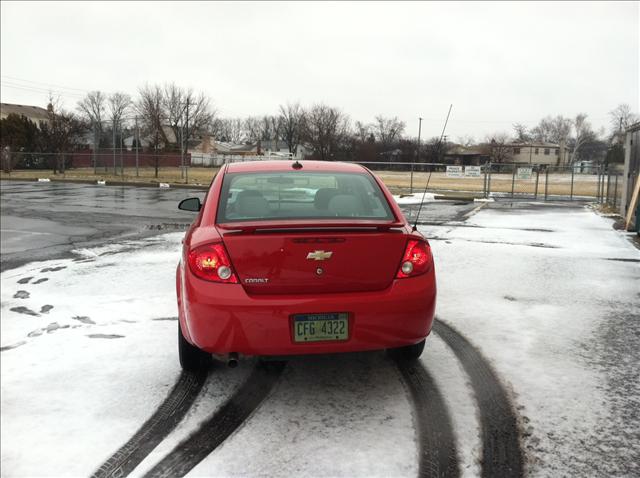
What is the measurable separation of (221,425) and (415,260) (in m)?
1.55

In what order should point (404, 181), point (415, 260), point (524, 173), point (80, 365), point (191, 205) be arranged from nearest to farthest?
1. point (415, 260)
2. point (80, 365)
3. point (191, 205)
4. point (524, 173)
5. point (404, 181)

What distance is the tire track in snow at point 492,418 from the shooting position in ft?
9.19

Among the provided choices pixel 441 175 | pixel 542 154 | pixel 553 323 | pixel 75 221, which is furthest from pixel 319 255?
pixel 542 154

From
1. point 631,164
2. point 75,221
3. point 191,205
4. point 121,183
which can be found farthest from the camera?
point 121,183

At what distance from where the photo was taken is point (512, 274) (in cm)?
738

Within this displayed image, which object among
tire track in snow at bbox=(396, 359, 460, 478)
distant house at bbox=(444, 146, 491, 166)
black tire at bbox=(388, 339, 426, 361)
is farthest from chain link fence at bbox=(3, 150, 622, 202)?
distant house at bbox=(444, 146, 491, 166)

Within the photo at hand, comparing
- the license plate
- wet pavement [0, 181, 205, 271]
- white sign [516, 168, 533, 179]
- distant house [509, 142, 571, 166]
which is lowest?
wet pavement [0, 181, 205, 271]

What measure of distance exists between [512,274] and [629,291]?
1397 mm

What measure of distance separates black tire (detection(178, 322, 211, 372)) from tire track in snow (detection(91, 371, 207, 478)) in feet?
0.19

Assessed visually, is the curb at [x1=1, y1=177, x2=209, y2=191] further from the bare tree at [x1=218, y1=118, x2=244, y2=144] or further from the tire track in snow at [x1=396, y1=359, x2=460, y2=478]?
the bare tree at [x1=218, y1=118, x2=244, y2=144]

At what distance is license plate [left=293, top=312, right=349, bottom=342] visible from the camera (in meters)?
3.21

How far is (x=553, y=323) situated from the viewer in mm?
5191

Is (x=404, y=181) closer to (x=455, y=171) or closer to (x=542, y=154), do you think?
(x=455, y=171)

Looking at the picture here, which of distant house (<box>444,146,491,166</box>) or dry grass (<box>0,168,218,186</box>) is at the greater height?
distant house (<box>444,146,491,166</box>)
